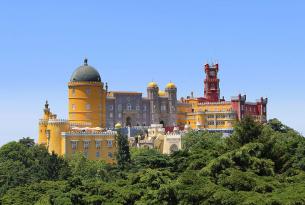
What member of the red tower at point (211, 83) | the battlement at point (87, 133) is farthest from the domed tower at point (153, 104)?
the battlement at point (87, 133)

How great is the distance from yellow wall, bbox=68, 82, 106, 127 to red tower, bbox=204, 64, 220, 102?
26.8 m

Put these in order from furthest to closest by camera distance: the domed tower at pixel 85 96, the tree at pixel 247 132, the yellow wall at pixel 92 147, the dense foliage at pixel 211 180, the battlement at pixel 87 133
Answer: the domed tower at pixel 85 96 → the battlement at pixel 87 133 → the yellow wall at pixel 92 147 → the tree at pixel 247 132 → the dense foliage at pixel 211 180

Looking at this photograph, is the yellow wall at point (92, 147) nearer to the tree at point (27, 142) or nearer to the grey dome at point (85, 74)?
the tree at point (27, 142)

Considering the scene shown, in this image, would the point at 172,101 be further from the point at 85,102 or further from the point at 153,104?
the point at 85,102

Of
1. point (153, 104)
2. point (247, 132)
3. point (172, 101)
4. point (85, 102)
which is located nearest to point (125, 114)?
point (153, 104)

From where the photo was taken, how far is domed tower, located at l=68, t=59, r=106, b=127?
96.5 metres

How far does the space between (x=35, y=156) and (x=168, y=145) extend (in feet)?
57.3

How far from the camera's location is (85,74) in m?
96.6

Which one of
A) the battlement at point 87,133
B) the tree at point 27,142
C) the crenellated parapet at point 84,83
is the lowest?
the tree at point 27,142

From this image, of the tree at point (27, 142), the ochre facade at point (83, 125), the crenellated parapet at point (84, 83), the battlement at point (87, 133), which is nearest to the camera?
the battlement at point (87, 133)

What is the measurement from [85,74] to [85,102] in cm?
372

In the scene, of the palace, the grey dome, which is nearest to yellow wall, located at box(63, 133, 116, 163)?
the palace

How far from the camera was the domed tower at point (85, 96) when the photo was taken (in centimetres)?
9650

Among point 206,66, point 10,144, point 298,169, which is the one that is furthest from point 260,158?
point 206,66
